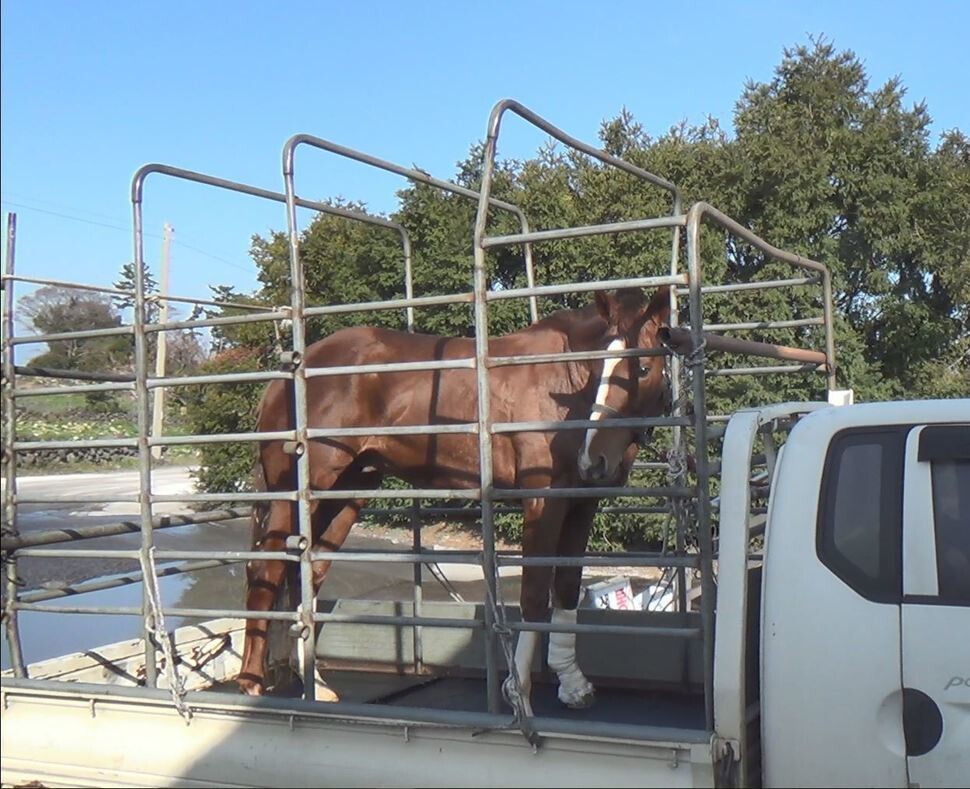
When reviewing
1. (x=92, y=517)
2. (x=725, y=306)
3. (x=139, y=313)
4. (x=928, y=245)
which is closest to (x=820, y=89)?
(x=928, y=245)

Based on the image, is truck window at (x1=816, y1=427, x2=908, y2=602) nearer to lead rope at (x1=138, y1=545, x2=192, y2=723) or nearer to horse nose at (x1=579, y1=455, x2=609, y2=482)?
horse nose at (x1=579, y1=455, x2=609, y2=482)

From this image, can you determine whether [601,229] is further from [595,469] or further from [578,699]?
[578,699]

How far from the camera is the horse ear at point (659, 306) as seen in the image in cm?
382

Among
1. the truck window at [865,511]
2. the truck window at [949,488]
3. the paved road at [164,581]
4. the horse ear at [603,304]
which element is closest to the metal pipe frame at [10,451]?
the paved road at [164,581]

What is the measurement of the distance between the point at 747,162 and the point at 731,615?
12108 millimetres

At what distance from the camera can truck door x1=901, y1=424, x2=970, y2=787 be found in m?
2.40

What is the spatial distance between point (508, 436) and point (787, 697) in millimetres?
2152

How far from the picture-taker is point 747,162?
1364cm

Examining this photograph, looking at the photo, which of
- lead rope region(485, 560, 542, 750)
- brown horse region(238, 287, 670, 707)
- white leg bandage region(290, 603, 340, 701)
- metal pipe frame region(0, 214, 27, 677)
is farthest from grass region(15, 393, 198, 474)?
lead rope region(485, 560, 542, 750)

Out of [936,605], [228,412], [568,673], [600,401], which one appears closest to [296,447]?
[600,401]

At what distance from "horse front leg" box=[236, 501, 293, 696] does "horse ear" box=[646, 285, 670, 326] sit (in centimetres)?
190

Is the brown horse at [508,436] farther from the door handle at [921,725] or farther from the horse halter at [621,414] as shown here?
the door handle at [921,725]

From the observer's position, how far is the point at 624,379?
3.68 meters

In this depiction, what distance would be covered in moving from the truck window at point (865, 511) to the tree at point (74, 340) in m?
3.12
